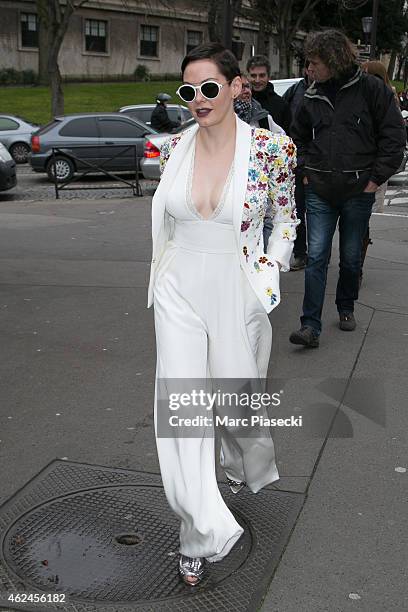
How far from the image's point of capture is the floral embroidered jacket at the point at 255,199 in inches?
138

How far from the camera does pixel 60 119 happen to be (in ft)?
63.6

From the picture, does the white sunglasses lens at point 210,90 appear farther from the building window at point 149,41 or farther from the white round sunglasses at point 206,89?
the building window at point 149,41

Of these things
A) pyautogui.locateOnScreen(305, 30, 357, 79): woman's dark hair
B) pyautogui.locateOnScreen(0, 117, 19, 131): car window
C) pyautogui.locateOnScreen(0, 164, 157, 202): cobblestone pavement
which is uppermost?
pyautogui.locateOnScreen(305, 30, 357, 79): woman's dark hair

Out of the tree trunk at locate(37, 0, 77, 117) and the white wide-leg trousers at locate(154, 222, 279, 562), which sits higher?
the tree trunk at locate(37, 0, 77, 117)

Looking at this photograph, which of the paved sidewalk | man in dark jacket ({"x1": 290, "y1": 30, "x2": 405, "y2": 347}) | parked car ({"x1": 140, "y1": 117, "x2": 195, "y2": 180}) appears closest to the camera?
the paved sidewalk

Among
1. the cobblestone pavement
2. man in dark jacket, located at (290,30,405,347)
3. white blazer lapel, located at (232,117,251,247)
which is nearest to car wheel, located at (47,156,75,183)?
the cobblestone pavement

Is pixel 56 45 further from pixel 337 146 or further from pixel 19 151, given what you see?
pixel 337 146

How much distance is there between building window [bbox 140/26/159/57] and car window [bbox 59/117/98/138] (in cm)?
3904

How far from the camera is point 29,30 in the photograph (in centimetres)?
5009

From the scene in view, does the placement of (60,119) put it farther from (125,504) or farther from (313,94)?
(125,504)

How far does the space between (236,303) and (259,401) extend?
455 mm

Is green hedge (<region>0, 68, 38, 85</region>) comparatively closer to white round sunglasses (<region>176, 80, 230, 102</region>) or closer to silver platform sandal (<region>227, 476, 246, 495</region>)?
silver platform sandal (<region>227, 476, 246, 495</region>)

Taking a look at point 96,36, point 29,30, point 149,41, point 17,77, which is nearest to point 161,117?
point 17,77

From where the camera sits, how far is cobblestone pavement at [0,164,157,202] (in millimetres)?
16906
